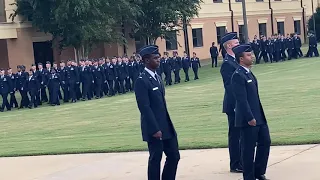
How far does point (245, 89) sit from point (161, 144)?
4.19 feet

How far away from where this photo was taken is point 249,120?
893 cm

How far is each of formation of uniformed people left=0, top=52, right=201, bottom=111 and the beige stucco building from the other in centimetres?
1016

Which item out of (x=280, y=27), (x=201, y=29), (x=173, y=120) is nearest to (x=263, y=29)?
(x=280, y=27)

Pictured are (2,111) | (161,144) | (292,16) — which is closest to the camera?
(161,144)

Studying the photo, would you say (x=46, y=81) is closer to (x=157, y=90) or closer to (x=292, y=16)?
(x=157, y=90)

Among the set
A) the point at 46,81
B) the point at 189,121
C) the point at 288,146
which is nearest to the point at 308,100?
the point at 189,121

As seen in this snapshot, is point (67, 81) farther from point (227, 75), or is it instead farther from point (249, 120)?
point (249, 120)

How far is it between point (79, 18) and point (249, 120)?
3045 cm

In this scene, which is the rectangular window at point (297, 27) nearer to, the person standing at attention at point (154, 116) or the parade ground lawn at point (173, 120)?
the parade ground lawn at point (173, 120)

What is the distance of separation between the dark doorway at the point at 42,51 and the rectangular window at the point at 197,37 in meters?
12.5

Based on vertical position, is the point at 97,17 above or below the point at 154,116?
above

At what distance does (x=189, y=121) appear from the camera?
57.9 feet

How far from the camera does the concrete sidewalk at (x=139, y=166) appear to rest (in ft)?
33.2

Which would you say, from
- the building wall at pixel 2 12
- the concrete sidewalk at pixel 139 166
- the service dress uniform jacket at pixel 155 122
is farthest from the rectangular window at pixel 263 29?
the service dress uniform jacket at pixel 155 122
